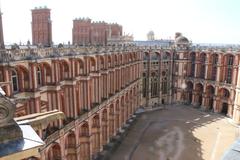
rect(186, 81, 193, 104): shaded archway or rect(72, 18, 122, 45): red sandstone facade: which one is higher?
rect(72, 18, 122, 45): red sandstone facade

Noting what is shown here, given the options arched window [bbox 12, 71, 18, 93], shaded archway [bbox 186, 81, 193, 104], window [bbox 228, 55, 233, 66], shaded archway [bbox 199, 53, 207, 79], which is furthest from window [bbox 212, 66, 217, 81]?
arched window [bbox 12, 71, 18, 93]

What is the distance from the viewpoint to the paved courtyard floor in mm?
38219

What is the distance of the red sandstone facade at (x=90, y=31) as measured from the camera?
7862 centimetres

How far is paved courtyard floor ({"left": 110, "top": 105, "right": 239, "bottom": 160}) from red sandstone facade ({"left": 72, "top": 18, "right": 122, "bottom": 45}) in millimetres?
34907

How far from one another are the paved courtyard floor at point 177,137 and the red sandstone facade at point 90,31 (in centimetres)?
3491

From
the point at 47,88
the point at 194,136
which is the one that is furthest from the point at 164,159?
the point at 47,88

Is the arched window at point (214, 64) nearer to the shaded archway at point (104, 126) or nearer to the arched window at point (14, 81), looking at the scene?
the shaded archway at point (104, 126)

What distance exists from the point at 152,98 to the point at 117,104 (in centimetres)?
2191

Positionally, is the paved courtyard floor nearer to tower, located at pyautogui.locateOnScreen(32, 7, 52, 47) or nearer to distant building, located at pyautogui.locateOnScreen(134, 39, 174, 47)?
distant building, located at pyautogui.locateOnScreen(134, 39, 174, 47)

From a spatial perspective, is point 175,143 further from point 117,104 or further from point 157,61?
point 157,61

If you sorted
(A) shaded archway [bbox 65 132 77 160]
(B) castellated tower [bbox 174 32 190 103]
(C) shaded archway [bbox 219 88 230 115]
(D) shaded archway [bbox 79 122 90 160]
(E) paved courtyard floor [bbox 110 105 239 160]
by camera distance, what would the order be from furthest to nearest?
(B) castellated tower [bbox 174 32 190 103] < (C) shaded archway [bbox 219 88 230 115] < (E) paved courtyard floor [bbox 110 105 239 160] < (D) shaded archway [bbox 79 122 90 160] < (A) shaded archway [bbox 65 132 77 160]

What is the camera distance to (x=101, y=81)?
128ft

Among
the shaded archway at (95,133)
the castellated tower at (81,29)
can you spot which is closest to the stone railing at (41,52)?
the shaded archway at (95,133)

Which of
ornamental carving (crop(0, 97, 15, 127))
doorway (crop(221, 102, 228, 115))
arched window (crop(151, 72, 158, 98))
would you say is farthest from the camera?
arched window (crop(151, 72, 158, 98))
